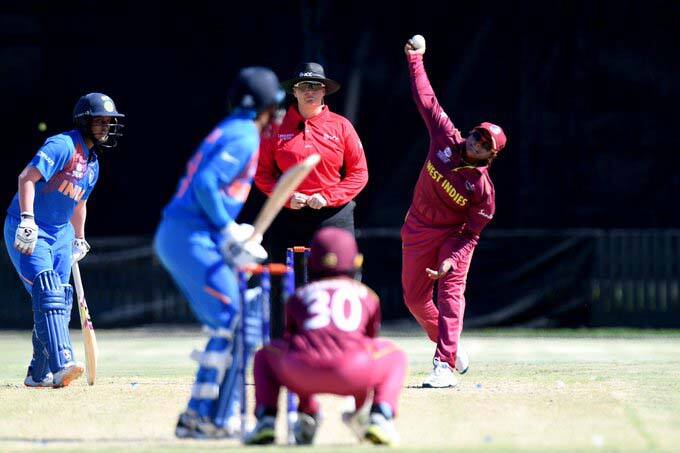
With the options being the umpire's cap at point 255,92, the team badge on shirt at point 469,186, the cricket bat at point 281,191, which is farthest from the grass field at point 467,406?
the umpire's cap at point 255,92

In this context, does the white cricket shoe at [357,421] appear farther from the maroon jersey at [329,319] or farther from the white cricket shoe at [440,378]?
the white cricket shoe at [440,378]

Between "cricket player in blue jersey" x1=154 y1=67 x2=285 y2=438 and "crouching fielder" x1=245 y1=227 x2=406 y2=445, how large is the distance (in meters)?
0.24

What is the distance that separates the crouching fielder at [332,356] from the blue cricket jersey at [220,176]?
52 cm

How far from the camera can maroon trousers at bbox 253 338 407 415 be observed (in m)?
Result: 6.64

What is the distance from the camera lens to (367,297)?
22.4 feet

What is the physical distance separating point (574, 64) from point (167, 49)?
166 inches

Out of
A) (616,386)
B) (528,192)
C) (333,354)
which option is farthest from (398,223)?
(333,354)

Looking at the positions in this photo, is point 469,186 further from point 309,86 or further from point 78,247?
point 78,247

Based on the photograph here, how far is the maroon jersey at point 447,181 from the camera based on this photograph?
31.0ft

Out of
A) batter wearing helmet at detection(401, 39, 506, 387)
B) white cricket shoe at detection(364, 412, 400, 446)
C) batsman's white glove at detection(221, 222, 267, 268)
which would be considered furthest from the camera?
batter wearing helmet at detection(401, 39, 506, 387)

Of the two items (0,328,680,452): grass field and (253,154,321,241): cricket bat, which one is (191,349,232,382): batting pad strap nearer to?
(0,328,680,452): grass field

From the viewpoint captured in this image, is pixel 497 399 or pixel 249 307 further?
pixel 497 399

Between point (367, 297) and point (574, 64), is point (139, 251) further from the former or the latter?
point (367, 297)

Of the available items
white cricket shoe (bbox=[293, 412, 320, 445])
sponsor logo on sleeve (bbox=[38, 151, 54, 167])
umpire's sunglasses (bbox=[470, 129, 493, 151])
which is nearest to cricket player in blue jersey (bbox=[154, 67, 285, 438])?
white cricket shoe (bbox=[293, 412, 320, 445])
